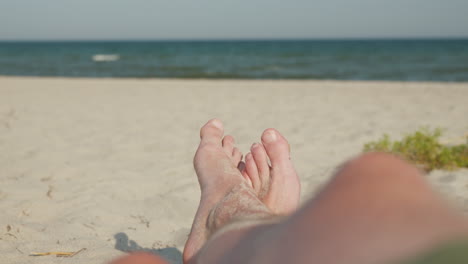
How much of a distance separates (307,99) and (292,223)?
18.4 feet

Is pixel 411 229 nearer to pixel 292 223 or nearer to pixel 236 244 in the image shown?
pixel 292 223

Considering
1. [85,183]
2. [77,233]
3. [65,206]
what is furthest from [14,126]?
[77,233]

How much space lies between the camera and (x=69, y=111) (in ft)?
16.8

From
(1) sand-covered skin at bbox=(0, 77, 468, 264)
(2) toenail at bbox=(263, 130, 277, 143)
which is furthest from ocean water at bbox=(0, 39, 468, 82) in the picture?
(2) toenail at bbox=(263, 130, 277, 143)

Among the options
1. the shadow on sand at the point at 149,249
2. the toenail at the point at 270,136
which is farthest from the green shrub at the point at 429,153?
the shadow on sand at the point at 149,249

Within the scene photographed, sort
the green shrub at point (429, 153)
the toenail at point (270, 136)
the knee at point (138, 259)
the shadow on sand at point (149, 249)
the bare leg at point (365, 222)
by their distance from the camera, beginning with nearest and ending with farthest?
the bare leg at point (365, 222) → the knee at point (138, 259) → the shadow on sand at point (149, 249) → the toenail at point (270, 136) → the green shrub at point (429, 153)

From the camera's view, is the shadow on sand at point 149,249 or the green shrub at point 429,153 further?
the green shrub at point 429,153

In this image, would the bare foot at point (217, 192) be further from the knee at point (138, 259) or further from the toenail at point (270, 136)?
the knee at point (138, 259)

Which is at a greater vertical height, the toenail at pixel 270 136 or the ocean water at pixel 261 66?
the ocean water at pixel 261 66

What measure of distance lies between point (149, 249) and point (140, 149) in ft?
5.41

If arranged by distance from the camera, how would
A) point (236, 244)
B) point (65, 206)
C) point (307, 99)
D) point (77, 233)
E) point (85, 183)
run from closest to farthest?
point (236, 244) → point (77, 233) → point (65, 206) → point (85, 183) → point (307, 99)

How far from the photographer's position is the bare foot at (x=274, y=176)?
186 cm

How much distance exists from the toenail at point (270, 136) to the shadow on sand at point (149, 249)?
681 mm

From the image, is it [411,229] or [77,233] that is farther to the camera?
[77,233]
